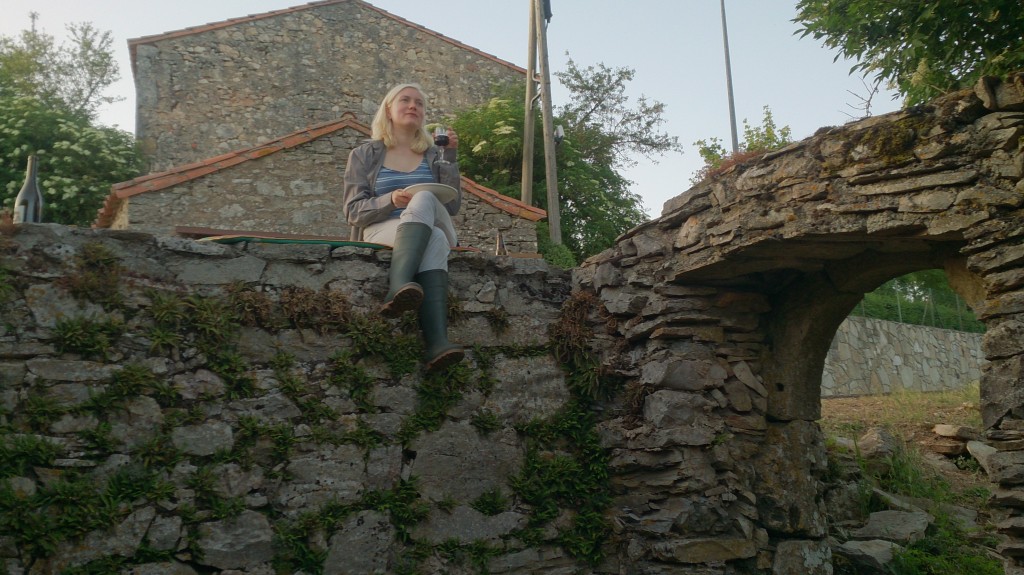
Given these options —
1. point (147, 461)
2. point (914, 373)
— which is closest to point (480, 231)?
point (147, 461)

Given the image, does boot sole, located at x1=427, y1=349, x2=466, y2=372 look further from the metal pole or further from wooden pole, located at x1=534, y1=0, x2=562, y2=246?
the metal pole

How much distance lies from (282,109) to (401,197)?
987cm

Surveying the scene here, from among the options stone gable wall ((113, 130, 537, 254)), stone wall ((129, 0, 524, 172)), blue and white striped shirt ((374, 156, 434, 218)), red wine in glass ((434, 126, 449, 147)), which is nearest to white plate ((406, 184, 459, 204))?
blue and white striped shirt ((374, 156, 434, 218))

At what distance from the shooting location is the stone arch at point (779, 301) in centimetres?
373

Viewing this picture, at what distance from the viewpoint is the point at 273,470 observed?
4363mm

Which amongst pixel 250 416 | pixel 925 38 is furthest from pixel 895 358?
pixel 250 416

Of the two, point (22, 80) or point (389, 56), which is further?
point (22, 80)

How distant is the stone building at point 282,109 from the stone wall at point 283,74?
0.02 m

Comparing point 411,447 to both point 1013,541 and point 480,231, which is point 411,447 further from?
point 480,231

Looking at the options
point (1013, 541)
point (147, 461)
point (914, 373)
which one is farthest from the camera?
point (914, 373)

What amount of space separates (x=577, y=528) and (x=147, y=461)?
2327 millimetres

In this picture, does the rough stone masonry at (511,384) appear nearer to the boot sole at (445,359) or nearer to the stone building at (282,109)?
the boot sole at (445,359)

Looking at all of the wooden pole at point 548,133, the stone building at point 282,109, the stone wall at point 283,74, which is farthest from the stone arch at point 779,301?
the stone wall at point 283,74

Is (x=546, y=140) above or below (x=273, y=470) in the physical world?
above
